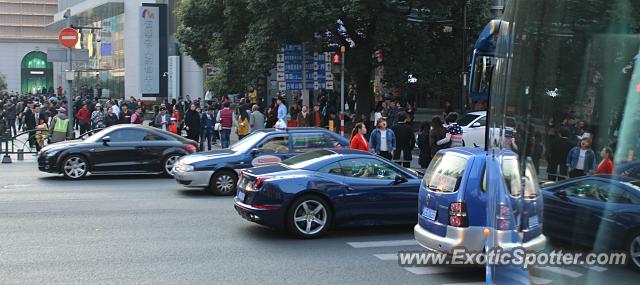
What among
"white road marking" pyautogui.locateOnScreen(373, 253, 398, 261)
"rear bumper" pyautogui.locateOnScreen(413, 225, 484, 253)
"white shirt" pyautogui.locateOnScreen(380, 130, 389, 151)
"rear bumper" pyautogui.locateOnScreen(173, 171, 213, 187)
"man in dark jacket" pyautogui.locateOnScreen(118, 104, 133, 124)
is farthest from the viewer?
"man in dark jacket" pyautogui.locateOnScreen(118, 104, 133, 124)

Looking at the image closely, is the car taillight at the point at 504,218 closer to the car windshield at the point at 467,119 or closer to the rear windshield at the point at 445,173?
the rear windshield at the point at 445,173

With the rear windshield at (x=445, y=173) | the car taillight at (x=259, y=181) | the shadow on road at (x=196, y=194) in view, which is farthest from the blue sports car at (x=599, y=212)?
the shadow on road at (x=196, y=194)

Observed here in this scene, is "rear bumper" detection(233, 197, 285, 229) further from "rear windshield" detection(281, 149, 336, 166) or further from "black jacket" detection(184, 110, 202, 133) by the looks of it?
"black jacket" detection(184, 110, 202, 133)

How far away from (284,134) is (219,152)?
1.41m

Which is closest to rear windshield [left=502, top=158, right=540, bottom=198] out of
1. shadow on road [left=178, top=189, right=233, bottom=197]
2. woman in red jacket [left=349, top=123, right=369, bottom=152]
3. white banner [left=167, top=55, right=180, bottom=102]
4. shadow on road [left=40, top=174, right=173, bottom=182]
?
shadow on road [left=178, top=189, right=233, bottom=197]

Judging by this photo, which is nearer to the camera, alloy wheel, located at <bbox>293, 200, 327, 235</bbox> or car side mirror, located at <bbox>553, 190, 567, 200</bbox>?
car side mirror, located at <bbox>553, 190, 567, 200</bbox>

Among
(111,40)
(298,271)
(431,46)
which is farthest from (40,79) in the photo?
(298,271)

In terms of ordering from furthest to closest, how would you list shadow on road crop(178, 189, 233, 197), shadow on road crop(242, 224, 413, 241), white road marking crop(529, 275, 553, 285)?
shadow on road crop(178, 189, 233, 197)
shadow on road crop(242, 224, 413, 241)
white road marking crop(529, 275, 553, 285)

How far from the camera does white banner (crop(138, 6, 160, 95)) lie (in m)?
47.8

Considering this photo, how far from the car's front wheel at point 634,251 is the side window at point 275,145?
40.6ft

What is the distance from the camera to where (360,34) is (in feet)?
90.3

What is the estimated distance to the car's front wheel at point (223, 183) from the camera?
44.0 feet

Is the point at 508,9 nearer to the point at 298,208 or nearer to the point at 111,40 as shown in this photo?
the point at 298,208

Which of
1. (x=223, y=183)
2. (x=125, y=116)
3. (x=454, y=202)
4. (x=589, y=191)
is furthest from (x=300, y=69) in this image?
(x=589, y=191)
